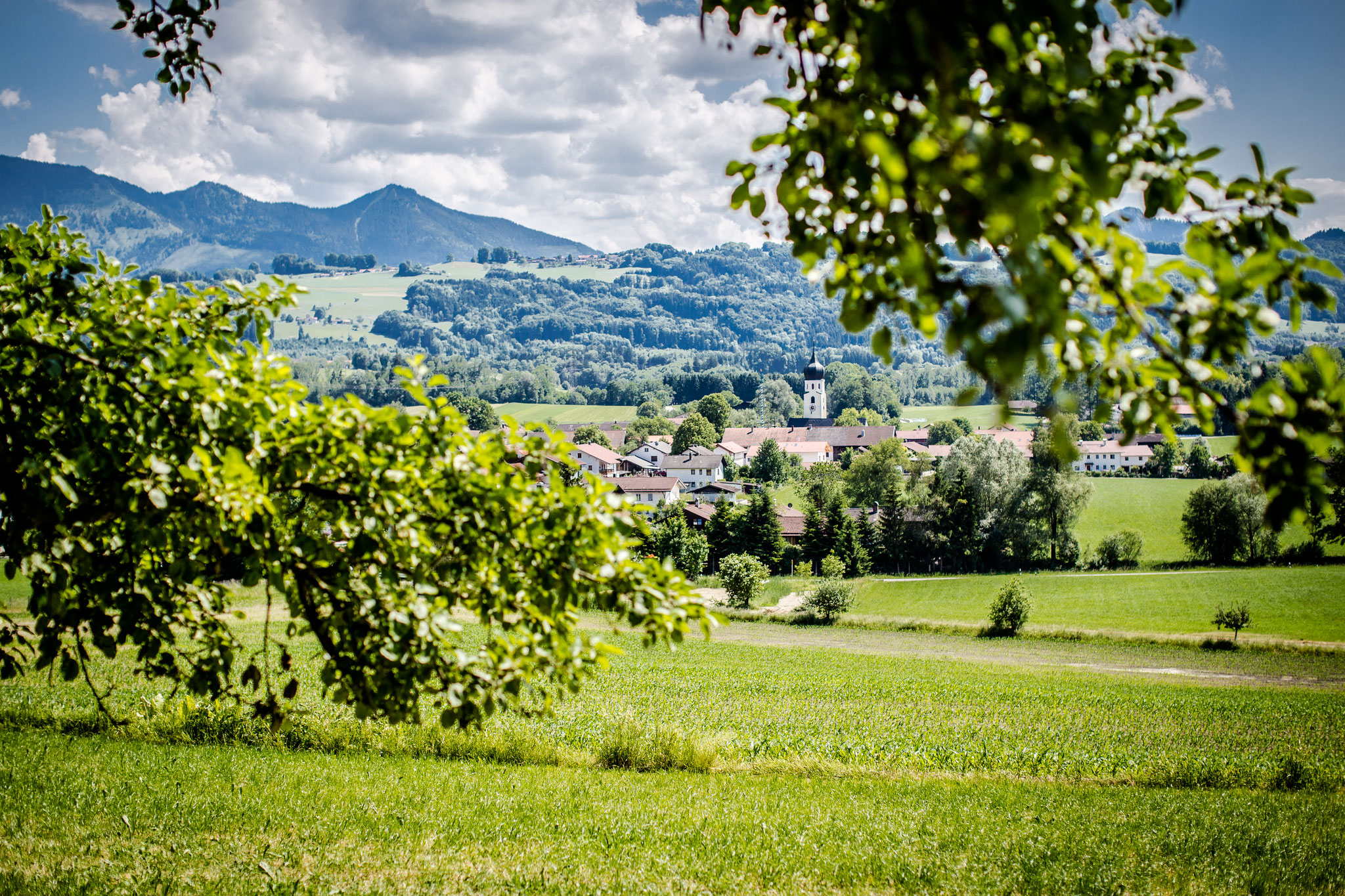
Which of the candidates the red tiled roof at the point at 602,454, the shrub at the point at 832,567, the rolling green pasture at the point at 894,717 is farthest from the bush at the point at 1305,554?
the red tiled roof at the point at 602,454

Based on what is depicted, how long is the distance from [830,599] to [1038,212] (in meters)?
48.0

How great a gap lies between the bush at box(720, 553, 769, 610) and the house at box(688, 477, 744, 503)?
36936 mm

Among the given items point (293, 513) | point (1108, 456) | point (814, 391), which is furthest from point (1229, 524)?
point (814, 391)

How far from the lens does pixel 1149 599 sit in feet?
173

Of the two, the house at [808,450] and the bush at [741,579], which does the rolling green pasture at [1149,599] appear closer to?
the bush at [741,579]

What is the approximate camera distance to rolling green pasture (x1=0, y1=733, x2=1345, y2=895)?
24.6 ft

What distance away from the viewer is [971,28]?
2355 millimetres

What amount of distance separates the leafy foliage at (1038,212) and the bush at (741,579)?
50926 mm

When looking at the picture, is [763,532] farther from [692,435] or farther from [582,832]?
[582,832]

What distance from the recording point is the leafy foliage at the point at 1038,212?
6.11 feet

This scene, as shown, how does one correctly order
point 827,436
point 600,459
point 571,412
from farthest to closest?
point 571,412 → point 827,436 → point 600,459

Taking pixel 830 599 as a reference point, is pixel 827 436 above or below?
above

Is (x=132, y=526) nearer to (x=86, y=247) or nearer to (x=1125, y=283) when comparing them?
(x=86, y=247)

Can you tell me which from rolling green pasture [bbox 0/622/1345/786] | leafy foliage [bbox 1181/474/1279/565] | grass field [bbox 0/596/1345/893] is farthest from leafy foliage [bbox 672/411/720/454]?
grass field [bbox 0/596/1345/893]
